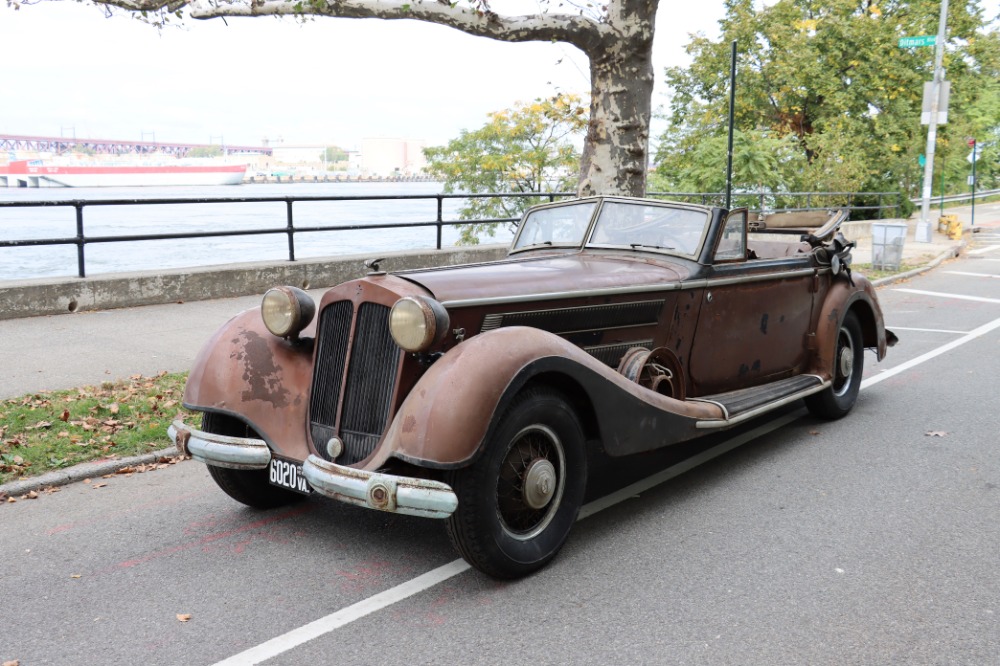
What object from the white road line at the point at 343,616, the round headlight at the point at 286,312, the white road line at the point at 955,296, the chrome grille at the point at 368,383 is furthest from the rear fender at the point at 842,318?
the white road line at the point at 955,296

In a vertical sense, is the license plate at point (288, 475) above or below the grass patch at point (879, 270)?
above

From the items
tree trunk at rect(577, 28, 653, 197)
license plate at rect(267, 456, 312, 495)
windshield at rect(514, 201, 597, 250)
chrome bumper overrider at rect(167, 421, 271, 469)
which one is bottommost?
license plate at rect(267, 456, 312, 495)

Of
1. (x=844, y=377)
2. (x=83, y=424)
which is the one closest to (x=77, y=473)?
(x=83, y=424)

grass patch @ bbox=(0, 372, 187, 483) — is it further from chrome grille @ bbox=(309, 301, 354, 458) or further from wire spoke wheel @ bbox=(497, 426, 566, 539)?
wire spoke wheel @ bbox=(497, 426, 566, 539)

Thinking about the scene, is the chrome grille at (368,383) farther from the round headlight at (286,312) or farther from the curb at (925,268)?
the curb at (925,268)

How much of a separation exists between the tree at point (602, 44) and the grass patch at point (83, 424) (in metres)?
6.36

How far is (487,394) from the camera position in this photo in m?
3.99

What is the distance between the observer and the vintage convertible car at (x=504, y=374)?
400 cm

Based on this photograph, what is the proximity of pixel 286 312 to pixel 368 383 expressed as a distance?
2.34 feet

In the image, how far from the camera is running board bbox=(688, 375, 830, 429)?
5.52m

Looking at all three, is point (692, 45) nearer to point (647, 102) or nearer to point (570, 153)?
point (570, 153)

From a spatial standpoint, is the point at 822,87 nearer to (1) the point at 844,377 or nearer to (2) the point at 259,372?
(1) the point at 844,377

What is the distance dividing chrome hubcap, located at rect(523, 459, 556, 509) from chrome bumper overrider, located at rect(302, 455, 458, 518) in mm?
479

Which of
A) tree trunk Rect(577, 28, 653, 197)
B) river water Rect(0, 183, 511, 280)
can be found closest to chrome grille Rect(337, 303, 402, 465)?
tree trunk Rect(577, 28, 653, 197)
